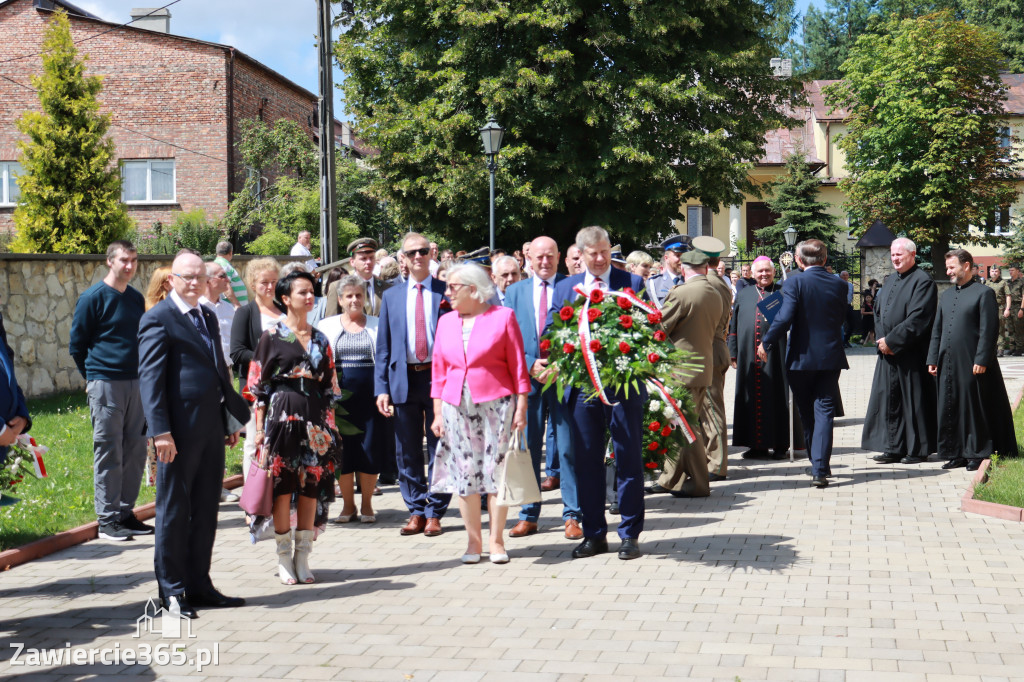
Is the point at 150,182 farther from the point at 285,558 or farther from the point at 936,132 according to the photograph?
the point at 285,558

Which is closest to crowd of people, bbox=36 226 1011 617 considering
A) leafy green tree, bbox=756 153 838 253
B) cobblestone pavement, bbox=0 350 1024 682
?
cobblestone pavement, bbox=0 350 1024 682

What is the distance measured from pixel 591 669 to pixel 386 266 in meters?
6.13

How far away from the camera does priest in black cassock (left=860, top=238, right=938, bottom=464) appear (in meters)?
11.2

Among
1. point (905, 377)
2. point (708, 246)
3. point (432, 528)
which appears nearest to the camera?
point (432, 528)

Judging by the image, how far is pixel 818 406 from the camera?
9.91 meters

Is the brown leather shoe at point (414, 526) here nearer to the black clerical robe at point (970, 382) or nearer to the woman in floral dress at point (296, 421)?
the woman in floral dress at point (296, 421)

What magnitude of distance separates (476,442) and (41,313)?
10106mm

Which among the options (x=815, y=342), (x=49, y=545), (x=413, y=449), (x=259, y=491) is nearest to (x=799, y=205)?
(x=815, y=342)

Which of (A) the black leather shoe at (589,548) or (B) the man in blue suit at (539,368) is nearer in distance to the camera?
(A) the black leather shoe at (589,548)

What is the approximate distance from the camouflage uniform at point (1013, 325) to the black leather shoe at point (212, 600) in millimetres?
23629

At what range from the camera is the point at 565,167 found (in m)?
25.6

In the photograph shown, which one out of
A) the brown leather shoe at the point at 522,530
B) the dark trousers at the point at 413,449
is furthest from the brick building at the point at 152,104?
the brown leather shoe at the point at 522,530

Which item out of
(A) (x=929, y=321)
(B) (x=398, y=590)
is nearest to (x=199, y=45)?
(A) (x=929, y=321)

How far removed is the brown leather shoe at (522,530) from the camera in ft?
26.5
